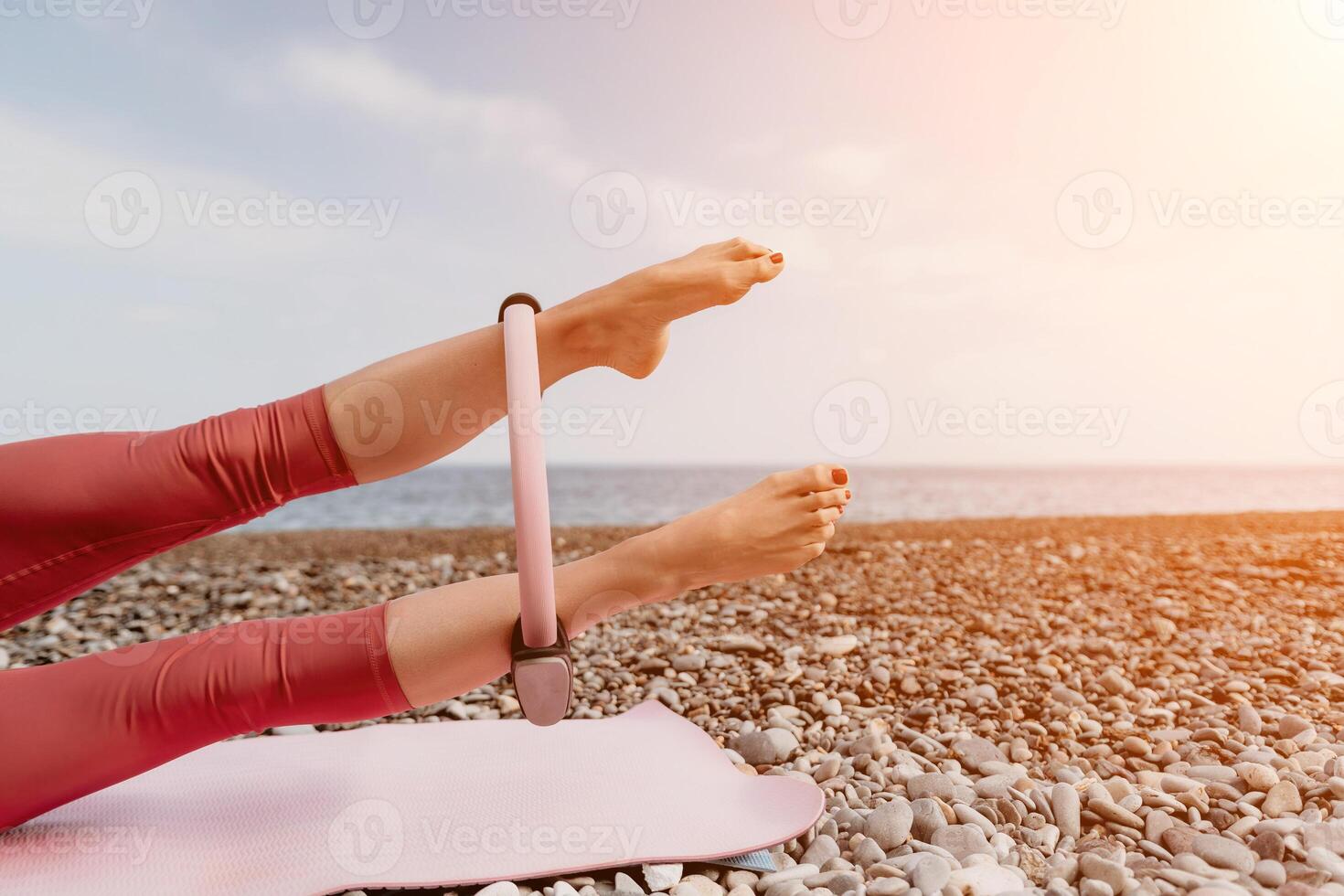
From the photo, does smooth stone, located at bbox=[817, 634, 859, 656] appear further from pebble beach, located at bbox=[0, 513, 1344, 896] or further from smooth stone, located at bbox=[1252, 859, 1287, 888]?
smooth stone, located at bbox=[1252, 859, 1287, 888]

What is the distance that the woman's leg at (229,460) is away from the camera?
1.65 metres

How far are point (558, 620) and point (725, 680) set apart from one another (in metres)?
1.68

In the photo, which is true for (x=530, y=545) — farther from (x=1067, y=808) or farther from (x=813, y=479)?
(x=1067, y=808)

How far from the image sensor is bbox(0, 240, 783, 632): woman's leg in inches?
64.9

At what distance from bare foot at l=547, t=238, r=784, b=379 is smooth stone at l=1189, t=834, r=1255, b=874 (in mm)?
1525

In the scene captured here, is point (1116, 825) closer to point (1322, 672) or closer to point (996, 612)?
point (1322, 672)

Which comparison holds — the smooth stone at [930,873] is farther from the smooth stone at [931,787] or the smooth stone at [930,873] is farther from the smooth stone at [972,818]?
the smooth stone at [931,787]

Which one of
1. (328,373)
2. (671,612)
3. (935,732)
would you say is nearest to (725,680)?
(935,732)

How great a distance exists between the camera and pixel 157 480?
1675 millimetres

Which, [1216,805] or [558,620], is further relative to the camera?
[1216,805]

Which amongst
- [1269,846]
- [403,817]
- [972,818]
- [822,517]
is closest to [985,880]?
[972,818]

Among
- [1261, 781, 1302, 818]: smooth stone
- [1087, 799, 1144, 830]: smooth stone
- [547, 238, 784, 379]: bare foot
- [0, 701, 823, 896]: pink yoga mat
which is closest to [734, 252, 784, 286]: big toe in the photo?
[547, 238, 784, 379]: bare foot

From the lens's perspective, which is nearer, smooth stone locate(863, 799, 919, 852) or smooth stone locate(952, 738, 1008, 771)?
smooth stone locate(863, 799, 919, 852)

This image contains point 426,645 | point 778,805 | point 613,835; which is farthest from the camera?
point 778,805
